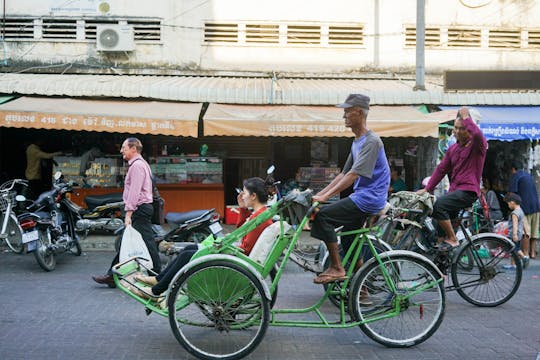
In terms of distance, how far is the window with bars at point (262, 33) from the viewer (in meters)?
13.5

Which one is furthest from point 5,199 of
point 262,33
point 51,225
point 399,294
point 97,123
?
point 262,33

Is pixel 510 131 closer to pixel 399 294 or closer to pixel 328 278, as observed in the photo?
pixel 399 294

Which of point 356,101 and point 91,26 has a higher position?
point 91,26

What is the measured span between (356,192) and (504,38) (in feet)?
34.6

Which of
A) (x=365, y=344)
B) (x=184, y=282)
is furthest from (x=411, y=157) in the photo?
(x=184, y=282)

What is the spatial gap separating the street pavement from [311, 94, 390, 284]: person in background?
2.26ft

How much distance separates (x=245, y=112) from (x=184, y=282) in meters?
6.79

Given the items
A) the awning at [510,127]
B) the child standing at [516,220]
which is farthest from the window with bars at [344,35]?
the child standing at [516,220]

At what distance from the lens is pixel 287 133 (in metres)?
10.5

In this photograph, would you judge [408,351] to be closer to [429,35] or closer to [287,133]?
[287,133]

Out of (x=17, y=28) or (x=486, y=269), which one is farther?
(x=17, y=28)

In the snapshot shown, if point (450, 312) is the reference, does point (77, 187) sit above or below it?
above

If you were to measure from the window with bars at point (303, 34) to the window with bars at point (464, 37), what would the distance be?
3094mm

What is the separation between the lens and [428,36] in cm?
1365
